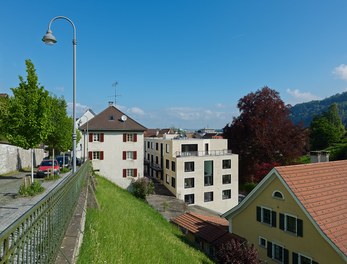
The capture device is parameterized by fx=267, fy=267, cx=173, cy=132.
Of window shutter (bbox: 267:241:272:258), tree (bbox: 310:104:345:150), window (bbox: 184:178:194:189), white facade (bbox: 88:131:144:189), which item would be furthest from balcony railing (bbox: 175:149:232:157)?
tree (bbox: 310:104:345:150)

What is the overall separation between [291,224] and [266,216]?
212cm

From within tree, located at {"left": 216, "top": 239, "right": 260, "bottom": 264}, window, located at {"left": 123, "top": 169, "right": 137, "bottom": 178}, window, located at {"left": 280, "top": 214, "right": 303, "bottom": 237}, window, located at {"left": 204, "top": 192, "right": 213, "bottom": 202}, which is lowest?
window, located at {"left": 204, "top": 192, "right": 213, "bottom": 202}

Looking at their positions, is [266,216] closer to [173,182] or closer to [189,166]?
[189,166]

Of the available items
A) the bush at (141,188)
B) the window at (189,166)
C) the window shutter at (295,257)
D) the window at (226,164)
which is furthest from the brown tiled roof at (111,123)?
the window shutter at (295,257)

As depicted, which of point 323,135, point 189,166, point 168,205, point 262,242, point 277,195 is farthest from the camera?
point 323,135

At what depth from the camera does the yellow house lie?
1465 cm

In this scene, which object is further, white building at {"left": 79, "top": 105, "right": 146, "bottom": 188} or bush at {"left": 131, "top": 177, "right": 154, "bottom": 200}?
white building at {"left": 79, "top": 105, "right": 146, "bottom": 188}

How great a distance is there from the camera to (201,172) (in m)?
39.4

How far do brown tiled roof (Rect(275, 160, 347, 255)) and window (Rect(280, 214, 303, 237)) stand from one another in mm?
1363

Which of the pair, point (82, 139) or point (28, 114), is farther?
point (82, 139)

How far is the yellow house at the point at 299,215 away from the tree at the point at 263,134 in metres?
21.0

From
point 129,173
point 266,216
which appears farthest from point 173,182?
point 266,216

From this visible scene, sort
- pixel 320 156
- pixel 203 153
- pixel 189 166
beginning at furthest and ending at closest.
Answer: pixel 203 153 → pixel 189 166 → pixel 320 156

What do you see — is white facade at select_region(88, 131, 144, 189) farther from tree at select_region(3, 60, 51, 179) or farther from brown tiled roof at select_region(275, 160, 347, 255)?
brown tiled roof at select_region(275, 160, 347, 255)
